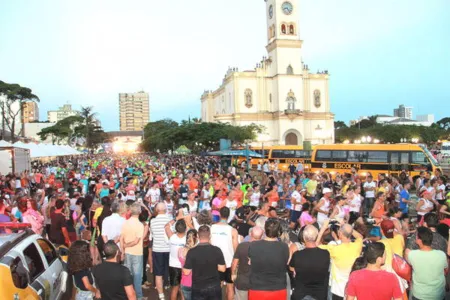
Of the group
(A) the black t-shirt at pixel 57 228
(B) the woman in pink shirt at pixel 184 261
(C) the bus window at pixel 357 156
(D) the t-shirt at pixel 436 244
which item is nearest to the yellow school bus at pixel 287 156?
(C) the bus window at pixel 357 156

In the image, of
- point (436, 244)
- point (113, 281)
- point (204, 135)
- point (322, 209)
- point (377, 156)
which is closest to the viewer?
point (113, 281)

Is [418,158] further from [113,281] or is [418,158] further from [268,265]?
→ [113,281]

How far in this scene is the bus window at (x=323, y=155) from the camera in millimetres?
27750

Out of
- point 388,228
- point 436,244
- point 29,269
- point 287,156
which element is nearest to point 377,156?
point 287,156

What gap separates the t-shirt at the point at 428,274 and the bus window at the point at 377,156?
2060 cm

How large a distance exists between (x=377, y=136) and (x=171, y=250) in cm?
7166

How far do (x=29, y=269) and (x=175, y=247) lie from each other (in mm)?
2028

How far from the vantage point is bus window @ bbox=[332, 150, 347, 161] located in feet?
87.8

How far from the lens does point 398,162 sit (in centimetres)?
2330

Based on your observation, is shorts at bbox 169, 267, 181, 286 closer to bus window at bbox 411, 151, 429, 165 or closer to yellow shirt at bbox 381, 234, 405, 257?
yellow shirt at bbox 381, 234, 405, 257

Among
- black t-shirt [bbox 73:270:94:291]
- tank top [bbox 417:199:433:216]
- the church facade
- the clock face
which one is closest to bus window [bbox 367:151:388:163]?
tank top [bbox 417:199:433:216]

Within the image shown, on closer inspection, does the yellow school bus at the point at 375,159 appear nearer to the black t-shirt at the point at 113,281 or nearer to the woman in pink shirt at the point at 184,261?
the woman in pink shirt at the point at 184,261

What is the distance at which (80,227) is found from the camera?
10.4 m

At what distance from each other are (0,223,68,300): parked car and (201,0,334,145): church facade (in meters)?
60.9
